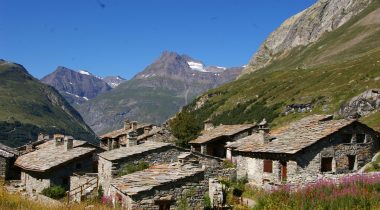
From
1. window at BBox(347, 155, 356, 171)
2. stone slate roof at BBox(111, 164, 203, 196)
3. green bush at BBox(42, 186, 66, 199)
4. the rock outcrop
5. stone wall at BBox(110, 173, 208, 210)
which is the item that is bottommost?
green bush at BBox(42, 186, 66, 199)

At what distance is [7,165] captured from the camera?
57.7 meters

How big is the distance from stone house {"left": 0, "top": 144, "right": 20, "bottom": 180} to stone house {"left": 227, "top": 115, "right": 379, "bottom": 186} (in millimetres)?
29802

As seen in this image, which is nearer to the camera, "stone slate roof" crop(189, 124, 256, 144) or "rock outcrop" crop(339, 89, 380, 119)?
"stone slate roof" crop(189, 124, 256, 144)

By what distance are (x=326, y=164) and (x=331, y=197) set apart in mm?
23495

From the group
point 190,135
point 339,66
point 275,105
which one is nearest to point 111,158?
point 190,135

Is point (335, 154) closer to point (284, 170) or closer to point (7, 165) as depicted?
point (284, 170)

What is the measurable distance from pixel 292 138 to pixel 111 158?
1593 centimetres

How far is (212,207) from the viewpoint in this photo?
2741cm

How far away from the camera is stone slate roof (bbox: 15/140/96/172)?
4894cm

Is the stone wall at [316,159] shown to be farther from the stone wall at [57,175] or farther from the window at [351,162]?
the stone wall at [57,175]

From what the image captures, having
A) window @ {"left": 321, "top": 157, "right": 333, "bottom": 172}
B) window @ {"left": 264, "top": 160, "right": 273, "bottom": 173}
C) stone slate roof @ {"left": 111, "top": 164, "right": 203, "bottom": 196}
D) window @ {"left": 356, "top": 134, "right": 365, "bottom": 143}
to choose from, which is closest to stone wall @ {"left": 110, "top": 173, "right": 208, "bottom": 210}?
stone slate roof @ {"left": 111, "top": 164, "right": 203, "bottom": 196}

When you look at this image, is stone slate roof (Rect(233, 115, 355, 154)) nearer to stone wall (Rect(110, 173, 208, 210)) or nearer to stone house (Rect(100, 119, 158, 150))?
stone wall (Rect(110, 173, 208, 210))

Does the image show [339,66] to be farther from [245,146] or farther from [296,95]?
[245,146]

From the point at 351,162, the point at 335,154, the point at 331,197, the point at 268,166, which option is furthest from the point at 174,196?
the point at 351,162
